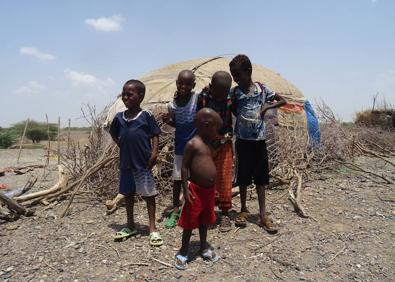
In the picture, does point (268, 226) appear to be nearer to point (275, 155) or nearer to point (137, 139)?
point (137, 139)

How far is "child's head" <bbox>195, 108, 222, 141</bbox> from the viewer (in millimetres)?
2930

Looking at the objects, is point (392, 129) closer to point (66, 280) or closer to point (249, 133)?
point (249, 133)

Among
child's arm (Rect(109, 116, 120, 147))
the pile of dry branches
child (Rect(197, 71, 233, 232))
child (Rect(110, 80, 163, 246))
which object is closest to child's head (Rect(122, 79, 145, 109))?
child (Rect(110, 80, 163, 246))

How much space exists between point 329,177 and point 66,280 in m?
4.36

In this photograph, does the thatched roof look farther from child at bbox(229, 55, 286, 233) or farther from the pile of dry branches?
child at bbox(229, 55, 286, 233)

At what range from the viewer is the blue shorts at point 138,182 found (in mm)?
3471

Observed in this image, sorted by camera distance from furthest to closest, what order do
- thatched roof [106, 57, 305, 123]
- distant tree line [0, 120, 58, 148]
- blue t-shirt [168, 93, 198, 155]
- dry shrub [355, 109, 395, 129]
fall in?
distant tree line [0, 120, 58, 148] → dry shrub [355, 109, 395, 129] → thatched roof [106, 57, 305, 123] → blue t-shirt [168, 93, 198, 155]

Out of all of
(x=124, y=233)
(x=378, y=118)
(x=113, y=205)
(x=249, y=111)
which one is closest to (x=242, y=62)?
(x=249, y=111)

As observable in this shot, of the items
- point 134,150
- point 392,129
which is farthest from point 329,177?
point 392,129

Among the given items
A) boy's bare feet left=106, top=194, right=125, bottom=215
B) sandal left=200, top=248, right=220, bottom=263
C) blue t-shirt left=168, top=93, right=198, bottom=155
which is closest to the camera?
sandal left=200, top=248, right=220, bottom=263

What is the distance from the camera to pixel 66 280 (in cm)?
280

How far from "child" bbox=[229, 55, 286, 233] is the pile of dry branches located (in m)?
0.68

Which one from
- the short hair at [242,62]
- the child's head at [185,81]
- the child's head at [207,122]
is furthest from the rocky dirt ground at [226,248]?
the short hair at [242,62]

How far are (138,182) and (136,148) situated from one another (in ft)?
1.02
